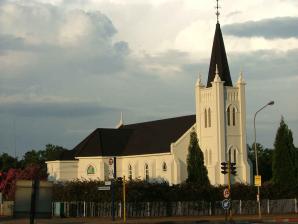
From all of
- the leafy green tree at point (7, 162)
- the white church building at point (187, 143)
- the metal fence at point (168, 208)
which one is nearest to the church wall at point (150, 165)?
the white church building at point (187, 143)

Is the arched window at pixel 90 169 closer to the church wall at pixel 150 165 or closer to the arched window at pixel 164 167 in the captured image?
the church wall at pixel 150 165

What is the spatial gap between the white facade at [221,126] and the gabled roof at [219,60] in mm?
1401

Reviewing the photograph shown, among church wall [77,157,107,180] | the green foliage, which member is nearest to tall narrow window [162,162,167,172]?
church wall [77,157,107,180]

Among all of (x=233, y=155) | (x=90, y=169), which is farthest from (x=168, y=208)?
(x=90, y=169)

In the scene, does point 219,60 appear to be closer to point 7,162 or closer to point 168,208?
point 168,208

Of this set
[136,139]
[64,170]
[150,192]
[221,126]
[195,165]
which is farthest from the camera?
[136,139]

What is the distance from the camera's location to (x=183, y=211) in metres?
58.0

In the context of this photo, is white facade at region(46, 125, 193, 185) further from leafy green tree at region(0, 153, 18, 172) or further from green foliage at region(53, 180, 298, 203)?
leafy green tree at region(0, 153, 18, 172)

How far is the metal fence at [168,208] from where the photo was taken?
182 feet

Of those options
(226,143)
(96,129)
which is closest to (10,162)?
(96,129)

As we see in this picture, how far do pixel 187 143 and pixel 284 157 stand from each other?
2206 cm

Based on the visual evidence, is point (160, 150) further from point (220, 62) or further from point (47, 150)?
point (47, 150)

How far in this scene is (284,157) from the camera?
218 ft

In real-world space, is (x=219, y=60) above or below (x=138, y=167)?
above
